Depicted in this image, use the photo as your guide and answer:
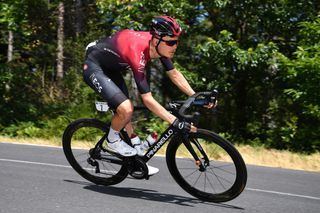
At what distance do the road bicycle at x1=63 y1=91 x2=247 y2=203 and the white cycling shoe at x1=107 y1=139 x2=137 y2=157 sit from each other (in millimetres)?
87

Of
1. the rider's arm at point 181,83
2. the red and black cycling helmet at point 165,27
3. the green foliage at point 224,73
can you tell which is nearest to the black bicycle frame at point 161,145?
the rider's arm at point 181,83

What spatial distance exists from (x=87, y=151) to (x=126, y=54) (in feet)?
5.23

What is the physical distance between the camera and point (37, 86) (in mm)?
17406

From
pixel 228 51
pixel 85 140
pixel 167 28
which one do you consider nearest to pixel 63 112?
pixel 228 51

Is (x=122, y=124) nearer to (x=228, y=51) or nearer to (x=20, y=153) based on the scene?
(x=20, y=153)

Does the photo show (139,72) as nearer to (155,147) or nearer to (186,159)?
(155,147)

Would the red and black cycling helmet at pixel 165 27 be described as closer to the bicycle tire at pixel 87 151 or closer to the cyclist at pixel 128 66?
the cyclist at pixel 128 66

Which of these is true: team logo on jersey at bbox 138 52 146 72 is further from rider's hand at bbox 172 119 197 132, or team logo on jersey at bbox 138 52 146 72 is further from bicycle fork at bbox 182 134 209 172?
bicycle fork at bbox 182 134 209 172

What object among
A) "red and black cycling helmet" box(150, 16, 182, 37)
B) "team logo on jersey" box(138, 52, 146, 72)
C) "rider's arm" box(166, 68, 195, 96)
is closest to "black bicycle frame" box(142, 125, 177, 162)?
"rider's arm" box(166, 68, 195, 96)

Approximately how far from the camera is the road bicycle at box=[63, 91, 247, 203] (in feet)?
16.3

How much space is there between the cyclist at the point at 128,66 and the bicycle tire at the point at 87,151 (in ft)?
1.20

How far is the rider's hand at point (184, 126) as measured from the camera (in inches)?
196

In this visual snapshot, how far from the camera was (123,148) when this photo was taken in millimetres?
5367

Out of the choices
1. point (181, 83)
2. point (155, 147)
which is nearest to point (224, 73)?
point (181, 83)
